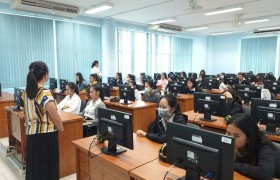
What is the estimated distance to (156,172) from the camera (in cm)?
157

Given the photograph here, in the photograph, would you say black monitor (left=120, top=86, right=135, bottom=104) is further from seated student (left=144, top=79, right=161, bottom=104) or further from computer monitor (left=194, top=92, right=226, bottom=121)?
computer monitor (left=194, top=92, right=226, bottom=121)

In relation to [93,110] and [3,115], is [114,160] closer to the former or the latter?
[93,110]

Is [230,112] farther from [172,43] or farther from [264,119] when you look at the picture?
[172,43]

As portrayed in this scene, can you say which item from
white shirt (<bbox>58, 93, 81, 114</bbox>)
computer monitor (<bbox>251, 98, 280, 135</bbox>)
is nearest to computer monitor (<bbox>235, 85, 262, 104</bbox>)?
computer monitor (<bbox>251, 98, 280, 135</bbox>)

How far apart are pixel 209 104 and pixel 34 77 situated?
7.32 feet

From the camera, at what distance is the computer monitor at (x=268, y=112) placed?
2445 mm

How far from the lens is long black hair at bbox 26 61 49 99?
207 centimetres

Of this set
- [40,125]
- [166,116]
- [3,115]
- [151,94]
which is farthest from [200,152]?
[3,115]

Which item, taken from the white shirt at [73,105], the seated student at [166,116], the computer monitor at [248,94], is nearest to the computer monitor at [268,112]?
the seated student at [166,116]

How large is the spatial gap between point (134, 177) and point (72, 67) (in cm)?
612

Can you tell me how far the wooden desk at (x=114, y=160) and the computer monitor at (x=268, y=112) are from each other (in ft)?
4.28

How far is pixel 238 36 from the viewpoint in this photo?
11781 millimetres

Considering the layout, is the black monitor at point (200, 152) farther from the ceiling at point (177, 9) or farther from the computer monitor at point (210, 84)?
the computer monitor at point (210, 84)

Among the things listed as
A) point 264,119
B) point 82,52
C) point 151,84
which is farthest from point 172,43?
point 264,119
